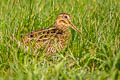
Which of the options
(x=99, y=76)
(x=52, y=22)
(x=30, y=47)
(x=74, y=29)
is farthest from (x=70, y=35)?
(x=99, y=76)

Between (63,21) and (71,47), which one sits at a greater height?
(63,21)

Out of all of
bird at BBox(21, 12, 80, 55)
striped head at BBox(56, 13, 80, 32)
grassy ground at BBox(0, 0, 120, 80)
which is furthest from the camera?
striped head at BBox(56, 13, 80, 32)

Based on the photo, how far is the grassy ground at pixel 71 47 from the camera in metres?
4.07

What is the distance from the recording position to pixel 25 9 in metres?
6.12

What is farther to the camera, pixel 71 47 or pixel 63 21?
pixel 63 21

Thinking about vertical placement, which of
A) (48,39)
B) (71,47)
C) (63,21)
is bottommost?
(71,47)

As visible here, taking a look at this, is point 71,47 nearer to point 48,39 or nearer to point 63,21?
point 48,39

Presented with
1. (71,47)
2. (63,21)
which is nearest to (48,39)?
(71,47)

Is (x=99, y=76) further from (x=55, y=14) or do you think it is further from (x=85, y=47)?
(x=55, y=14)

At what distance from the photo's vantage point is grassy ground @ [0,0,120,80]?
4074mm

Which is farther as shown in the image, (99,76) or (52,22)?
(52,22)

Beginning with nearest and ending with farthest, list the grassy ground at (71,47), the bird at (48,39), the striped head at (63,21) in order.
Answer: the grassy ground at (71,47) → the bird at (48,39) → the striped head at (63,21)

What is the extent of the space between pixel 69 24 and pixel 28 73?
2.15 metres

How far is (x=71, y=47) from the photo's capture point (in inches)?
203
